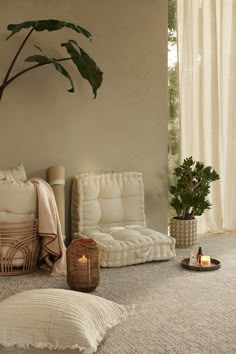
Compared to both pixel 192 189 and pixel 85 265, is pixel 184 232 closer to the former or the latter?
pixel 192 189

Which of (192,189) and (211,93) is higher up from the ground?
(211,93)

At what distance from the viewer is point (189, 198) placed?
3.76 m

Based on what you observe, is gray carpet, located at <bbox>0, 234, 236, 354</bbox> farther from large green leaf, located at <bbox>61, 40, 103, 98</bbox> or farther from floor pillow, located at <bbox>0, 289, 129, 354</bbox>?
large green leaf, located at <bbox>61, 40, 103, 98</bbox>

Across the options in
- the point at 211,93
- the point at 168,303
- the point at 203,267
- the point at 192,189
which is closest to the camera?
the point at 168,303

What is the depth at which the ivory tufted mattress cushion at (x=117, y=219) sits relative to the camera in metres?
3.21

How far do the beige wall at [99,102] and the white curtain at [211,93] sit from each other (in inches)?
12.1

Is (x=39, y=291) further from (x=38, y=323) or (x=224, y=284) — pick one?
(x=224, y=284)

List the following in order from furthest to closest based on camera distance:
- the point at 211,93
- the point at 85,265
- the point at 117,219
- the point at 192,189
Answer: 1. the point at 211,93
2. the point at 192,189
3. the point at 117,219
4. the point at 85,265

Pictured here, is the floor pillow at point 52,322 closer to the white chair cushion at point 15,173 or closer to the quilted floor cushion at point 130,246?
the quilted floor cushion at point 130,246

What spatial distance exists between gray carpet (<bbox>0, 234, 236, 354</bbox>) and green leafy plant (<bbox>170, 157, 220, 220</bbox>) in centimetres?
37

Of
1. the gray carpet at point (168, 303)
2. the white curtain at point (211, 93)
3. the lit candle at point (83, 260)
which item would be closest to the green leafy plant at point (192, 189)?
the gray carpet at point (168, 303)

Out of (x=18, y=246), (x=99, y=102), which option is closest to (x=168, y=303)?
(x=18, y=246)

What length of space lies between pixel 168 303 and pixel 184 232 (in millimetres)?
1272

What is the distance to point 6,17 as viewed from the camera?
3.35 meters
